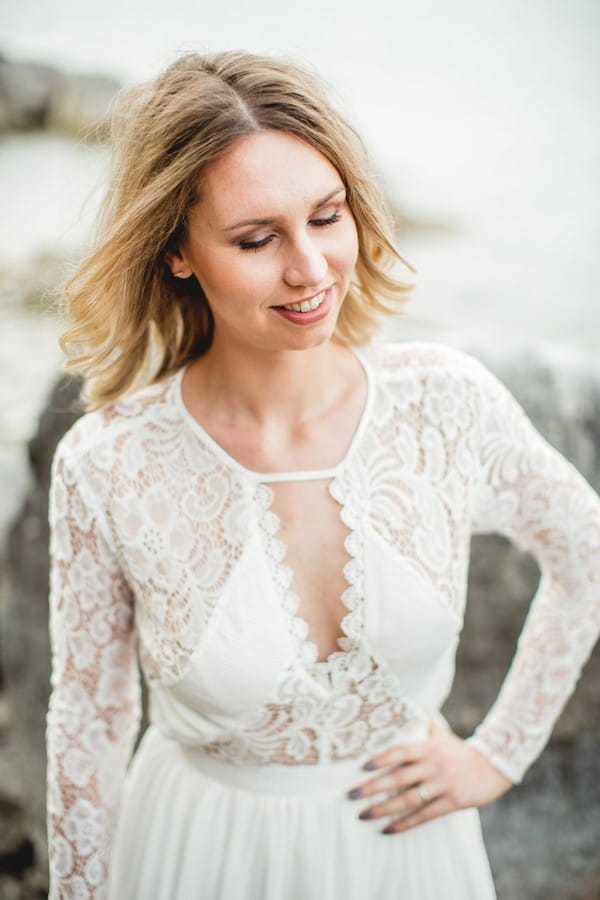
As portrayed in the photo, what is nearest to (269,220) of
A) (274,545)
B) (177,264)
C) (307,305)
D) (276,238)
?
(276,238)

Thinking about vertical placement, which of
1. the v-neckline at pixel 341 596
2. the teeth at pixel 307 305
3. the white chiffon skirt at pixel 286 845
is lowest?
the white chiffon skirt at pixel 286 845

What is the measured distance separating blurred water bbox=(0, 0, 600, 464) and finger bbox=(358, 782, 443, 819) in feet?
7.45

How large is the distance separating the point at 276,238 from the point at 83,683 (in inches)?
35.3

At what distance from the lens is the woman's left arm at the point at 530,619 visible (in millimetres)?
1738

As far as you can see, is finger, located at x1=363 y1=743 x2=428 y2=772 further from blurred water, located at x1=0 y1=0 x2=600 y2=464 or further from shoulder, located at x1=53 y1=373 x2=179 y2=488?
blurred water, located at x1=0 y1=0 x2=600 y2=464

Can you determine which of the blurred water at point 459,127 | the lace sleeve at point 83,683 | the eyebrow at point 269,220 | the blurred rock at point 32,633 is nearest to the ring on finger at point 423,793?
the lace sleeve at point 83,683

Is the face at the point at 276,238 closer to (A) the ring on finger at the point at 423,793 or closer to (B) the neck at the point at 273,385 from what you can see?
(B) the neck at the point at 273,385

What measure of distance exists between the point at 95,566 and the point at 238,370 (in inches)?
17.6

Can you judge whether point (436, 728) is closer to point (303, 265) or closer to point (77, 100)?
point (303, 265)

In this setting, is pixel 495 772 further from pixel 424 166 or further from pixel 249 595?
pixel 424 166

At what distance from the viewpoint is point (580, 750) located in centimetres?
255

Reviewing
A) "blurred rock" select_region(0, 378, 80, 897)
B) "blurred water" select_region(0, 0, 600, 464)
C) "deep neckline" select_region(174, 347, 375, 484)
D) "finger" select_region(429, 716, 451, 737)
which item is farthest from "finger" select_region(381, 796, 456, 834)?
"blurred water" select_region(0, 0, 600, 464)

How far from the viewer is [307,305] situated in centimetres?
153

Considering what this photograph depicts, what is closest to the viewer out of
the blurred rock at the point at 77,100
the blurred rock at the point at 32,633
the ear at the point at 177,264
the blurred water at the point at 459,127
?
the ear at the point at 177,264
